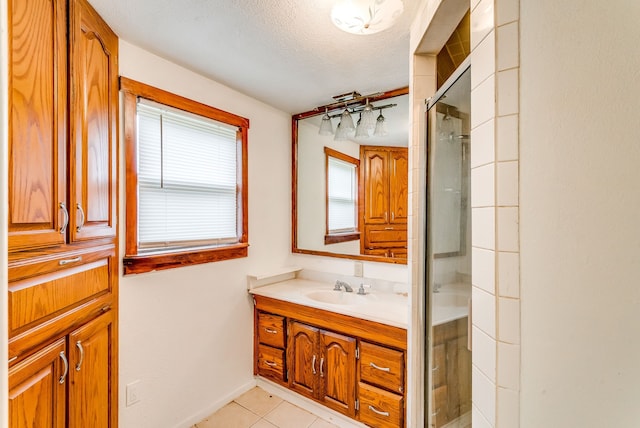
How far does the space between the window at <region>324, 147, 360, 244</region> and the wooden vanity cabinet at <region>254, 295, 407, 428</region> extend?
73 cm

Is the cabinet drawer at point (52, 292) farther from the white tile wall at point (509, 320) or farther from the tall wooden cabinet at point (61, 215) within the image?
the white tile wall at point (509, 320)

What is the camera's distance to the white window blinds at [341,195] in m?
2.38

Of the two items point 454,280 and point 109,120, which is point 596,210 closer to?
point 454,280

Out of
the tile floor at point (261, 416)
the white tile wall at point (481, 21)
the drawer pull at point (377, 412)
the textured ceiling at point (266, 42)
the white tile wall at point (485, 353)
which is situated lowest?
the tile floor at point (261, 416)

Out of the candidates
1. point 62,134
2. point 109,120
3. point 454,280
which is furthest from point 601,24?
point 109,120

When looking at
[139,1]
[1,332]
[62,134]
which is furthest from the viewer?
[139,1]

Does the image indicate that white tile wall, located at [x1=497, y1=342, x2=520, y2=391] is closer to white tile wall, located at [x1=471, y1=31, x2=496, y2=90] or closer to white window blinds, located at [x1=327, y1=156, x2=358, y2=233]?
white tile wall, located at [x1=471, y1=31, x2=496, y2=90]

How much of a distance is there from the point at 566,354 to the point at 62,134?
1.62m

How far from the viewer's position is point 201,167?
1984mm

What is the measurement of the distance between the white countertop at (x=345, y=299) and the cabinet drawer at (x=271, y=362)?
442 millimetres

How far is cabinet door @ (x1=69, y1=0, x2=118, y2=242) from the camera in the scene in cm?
112

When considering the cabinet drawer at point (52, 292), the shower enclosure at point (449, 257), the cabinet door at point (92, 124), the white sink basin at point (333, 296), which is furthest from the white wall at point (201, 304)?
the shower enclosure at point (449, 257)

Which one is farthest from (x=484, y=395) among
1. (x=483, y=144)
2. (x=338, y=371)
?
(x=338, y=371)

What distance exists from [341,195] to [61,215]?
1.84 metres
